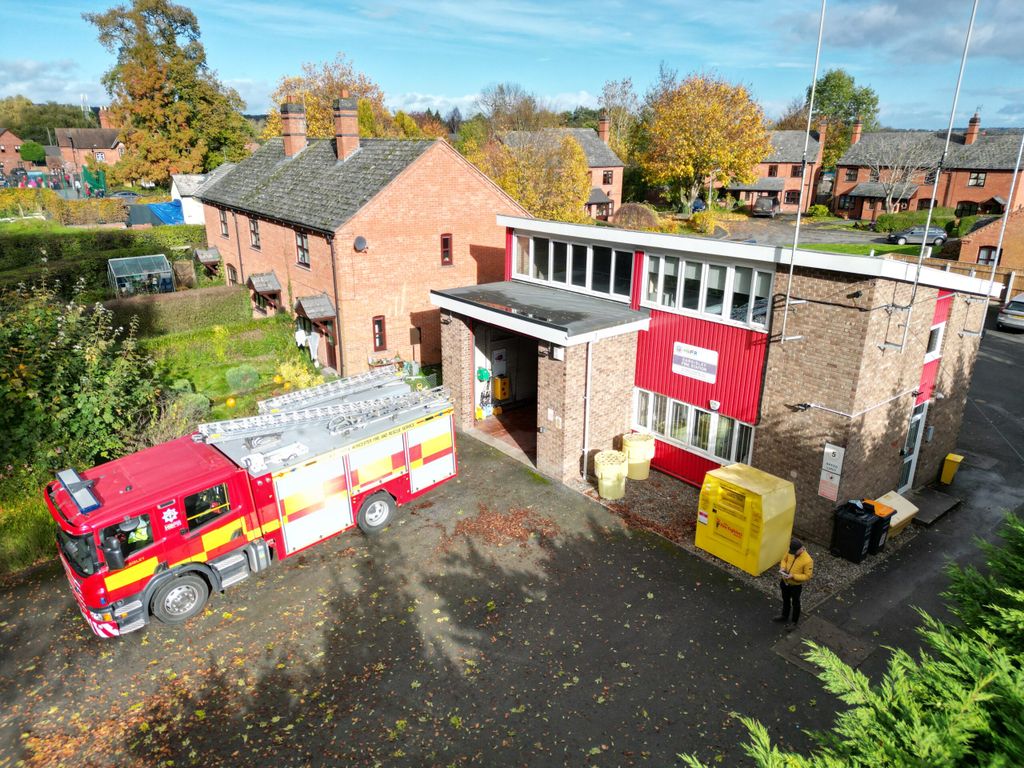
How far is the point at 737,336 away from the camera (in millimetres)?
14133

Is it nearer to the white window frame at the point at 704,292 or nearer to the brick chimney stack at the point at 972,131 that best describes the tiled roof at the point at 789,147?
the brick chimney stack at the point at 972,131

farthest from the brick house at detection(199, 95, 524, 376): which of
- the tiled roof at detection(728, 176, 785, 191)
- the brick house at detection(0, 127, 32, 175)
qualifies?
the brick house at detection(0, 127, 32, 175)

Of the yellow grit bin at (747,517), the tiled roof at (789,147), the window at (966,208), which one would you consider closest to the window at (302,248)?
the yellow grit bin at (747,517)

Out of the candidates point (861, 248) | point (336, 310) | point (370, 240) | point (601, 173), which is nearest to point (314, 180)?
point (370, 240)

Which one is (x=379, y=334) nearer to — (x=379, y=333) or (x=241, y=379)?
(x=379, y=333)

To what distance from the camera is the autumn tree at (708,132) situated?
1997 inches

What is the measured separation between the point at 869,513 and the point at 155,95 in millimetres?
62651

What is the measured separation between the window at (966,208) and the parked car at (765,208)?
48.6 feet

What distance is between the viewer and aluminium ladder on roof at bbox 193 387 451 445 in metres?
12.3

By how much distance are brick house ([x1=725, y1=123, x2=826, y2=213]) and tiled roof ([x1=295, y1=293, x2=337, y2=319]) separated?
179 feet

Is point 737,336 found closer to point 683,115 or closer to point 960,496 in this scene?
point 960,496

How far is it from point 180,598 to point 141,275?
24.3m

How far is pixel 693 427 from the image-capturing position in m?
15.7

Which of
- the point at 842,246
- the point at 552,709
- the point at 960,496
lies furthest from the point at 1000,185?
the point at 552,709
